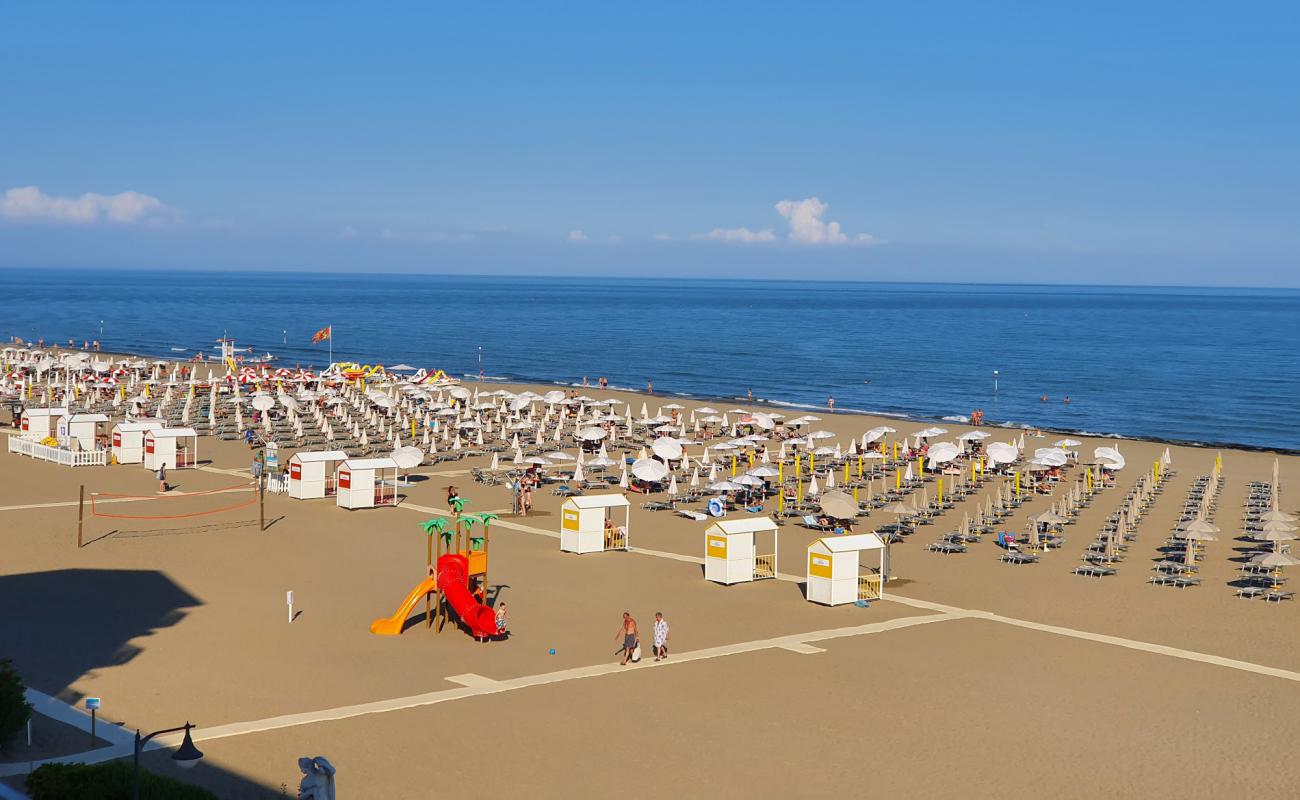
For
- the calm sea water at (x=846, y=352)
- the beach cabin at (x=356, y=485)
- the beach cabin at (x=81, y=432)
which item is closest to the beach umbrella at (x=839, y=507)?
the beach cabin at (x=356, y=485)

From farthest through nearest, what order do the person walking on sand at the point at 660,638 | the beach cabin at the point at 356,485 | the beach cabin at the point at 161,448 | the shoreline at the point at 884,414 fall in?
1. the shoreline at the point at 884,414
2. the beach cabin at the point at 161,448
3. the beach cabin at the point at 356,485
4. the person walking on sand at the point at 660,638

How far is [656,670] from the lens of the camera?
18.2 meters

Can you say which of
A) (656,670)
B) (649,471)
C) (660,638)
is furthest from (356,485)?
(656,670)

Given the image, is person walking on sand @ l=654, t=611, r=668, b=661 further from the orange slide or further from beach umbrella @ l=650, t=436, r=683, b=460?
beach umbrella @ l=650, t=436, r=683, b=460

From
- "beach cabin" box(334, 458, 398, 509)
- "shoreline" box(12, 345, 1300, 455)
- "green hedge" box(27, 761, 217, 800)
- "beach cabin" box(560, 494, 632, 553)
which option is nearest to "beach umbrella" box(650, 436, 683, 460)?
"beach cabin" box(334, 458, 398, 509)

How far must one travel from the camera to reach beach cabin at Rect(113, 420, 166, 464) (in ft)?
122

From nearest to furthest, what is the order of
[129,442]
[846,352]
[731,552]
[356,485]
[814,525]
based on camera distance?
[731,552]
[814,525]
[356,485]
[129,442]
[846,352]

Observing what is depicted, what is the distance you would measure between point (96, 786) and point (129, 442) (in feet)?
93.7

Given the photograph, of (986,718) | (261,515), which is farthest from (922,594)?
(261,515)

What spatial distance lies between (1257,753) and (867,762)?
188 inches

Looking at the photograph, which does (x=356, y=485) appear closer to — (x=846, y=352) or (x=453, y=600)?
(x=453, y=600)

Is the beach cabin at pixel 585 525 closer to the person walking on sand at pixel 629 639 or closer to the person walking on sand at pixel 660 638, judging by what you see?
the person walking on sand at pixel 660 638

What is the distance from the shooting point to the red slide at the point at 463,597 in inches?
768

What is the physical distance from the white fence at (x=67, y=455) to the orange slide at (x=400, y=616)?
66.3 ft
